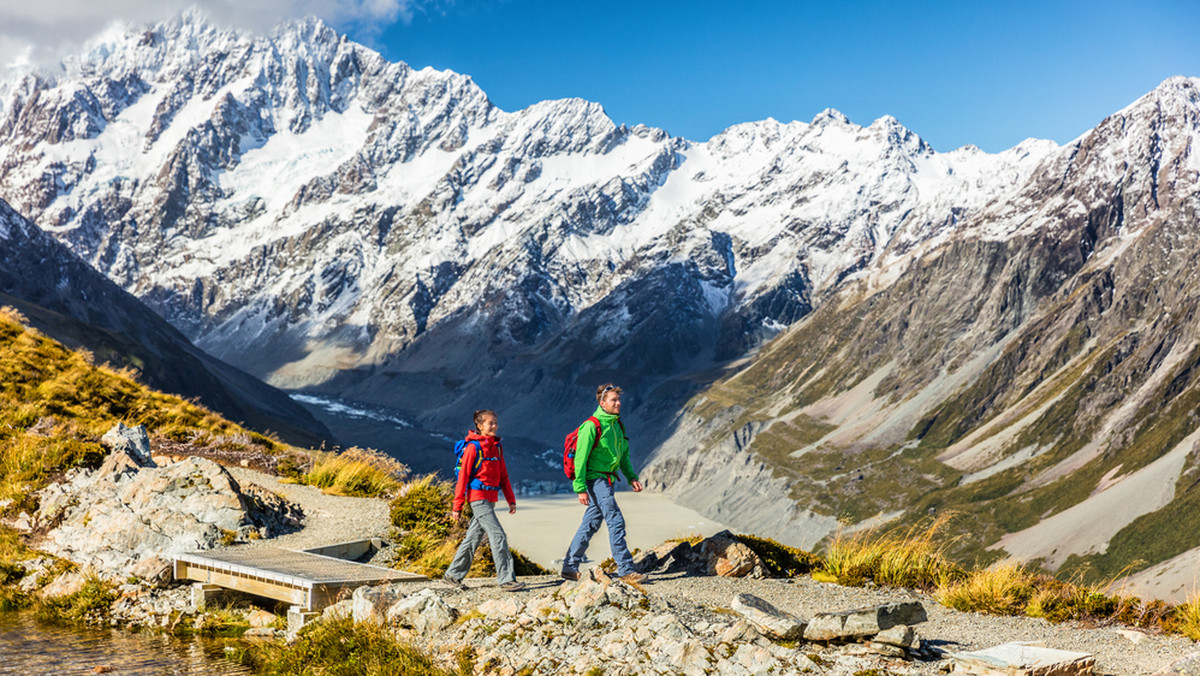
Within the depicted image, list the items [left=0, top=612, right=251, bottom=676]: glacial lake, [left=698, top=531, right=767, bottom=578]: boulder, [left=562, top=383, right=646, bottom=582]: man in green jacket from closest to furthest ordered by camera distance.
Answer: [left=0, top=612, right=251, bottom=676]: glacial lake, [left=562, top=383, right=646, bottom=582]: man in green jacket, [left=698, top=531, right=767, bottom=578]: boulder

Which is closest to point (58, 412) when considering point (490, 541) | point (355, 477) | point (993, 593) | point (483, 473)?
point (355, 477)

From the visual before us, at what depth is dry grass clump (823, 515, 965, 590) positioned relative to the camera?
45.3 ft

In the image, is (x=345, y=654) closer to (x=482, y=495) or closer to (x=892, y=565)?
(x=482, y=495)

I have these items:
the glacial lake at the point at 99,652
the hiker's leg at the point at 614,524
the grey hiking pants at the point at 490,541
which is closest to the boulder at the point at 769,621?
the hiker's leg at the point at 614,524

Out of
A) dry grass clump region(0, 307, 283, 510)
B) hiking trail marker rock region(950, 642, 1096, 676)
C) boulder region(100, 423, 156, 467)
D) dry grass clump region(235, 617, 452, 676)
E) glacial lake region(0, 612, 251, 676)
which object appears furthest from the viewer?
boulder region(100, 423, 156, 467)

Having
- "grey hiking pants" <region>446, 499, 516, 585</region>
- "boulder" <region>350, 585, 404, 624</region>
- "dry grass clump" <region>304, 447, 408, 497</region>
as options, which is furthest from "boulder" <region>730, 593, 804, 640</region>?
"dry grass clump" <region>304, 447, 408, 497</region>

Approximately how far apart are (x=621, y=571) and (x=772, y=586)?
98.0 inches

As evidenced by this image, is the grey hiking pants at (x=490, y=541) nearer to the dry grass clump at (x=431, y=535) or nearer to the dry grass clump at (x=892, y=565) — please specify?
the dry grass clump at (x=431, y=535)

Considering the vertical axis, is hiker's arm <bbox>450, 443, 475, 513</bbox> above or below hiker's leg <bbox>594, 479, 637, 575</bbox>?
above

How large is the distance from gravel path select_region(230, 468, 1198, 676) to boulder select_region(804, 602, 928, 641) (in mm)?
168

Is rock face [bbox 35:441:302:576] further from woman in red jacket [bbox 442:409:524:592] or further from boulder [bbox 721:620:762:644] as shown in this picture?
boulder [bbox 721:620:762:644]

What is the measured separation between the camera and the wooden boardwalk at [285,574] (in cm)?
1178

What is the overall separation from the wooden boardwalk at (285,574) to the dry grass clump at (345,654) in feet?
2.43

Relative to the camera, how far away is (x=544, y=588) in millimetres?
12031
